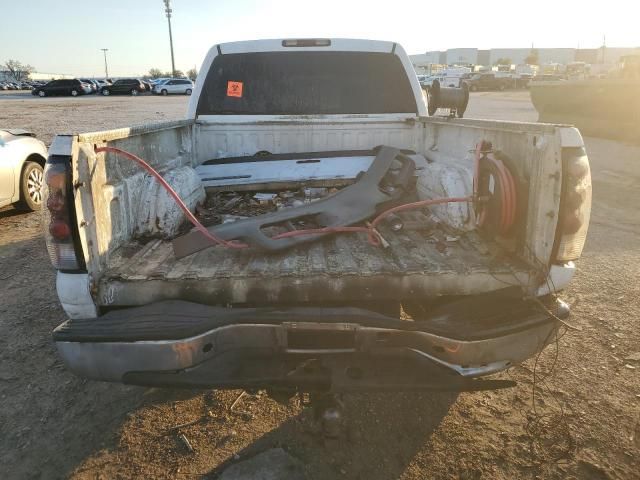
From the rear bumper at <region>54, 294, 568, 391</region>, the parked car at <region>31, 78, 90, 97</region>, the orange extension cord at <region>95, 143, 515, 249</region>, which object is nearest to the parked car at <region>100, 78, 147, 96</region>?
the parked car at <region>31, 78, 90, 97</region>

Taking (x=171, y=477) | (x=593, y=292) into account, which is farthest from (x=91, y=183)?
(x=593, y=292)

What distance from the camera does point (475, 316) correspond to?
7.72 ft

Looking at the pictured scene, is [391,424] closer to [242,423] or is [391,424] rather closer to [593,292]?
[242,423]

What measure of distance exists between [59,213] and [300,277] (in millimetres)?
1166

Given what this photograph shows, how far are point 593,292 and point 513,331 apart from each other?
2961 mm

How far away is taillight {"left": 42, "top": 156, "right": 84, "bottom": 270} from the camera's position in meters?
2.17

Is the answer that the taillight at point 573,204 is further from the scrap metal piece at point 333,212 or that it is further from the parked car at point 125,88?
the parked car at point 125,88

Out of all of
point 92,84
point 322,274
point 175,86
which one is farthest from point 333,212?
point 92,84

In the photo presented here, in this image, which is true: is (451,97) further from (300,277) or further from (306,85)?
(300,277)

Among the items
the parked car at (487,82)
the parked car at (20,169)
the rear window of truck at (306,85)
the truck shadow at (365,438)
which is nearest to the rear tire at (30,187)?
the parked car at (20,169)

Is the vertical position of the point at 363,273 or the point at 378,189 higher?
the point at 378,189

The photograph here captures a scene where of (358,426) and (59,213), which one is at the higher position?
(59,213)

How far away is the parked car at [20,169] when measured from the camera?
6.85m

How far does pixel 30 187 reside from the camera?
24.4ft
